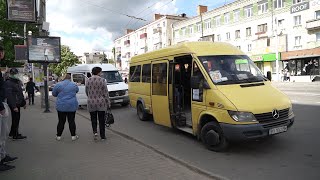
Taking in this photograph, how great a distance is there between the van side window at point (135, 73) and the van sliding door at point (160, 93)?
179 centimetres

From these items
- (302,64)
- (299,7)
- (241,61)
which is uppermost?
(299,7)

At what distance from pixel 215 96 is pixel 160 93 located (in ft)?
9.14

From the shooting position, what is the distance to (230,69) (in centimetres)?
780

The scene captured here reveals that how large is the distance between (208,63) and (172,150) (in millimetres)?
2129

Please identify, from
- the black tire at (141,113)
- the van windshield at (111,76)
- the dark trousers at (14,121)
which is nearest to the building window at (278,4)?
the van windshield at (111,76)

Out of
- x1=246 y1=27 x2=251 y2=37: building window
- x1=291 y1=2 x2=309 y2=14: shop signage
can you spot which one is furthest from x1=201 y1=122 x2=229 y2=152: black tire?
x1=246 y1=27 x2=251 y2=37: building window

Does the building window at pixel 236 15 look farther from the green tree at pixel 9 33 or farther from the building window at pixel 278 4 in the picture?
the green tree at pixel 9 33

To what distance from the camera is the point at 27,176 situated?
578cm

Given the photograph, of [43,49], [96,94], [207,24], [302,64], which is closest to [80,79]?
[43,49]

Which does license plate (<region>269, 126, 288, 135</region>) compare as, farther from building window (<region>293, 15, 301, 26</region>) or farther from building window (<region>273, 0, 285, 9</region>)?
building window (<region>273, 0, 285, 9</region>)

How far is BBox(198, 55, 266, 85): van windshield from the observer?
24.7 feet

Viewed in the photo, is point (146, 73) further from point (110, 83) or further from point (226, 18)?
point (226, 18)

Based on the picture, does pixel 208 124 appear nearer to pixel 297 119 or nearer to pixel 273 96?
pixel 273 96

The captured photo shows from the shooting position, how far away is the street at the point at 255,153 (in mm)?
5762
